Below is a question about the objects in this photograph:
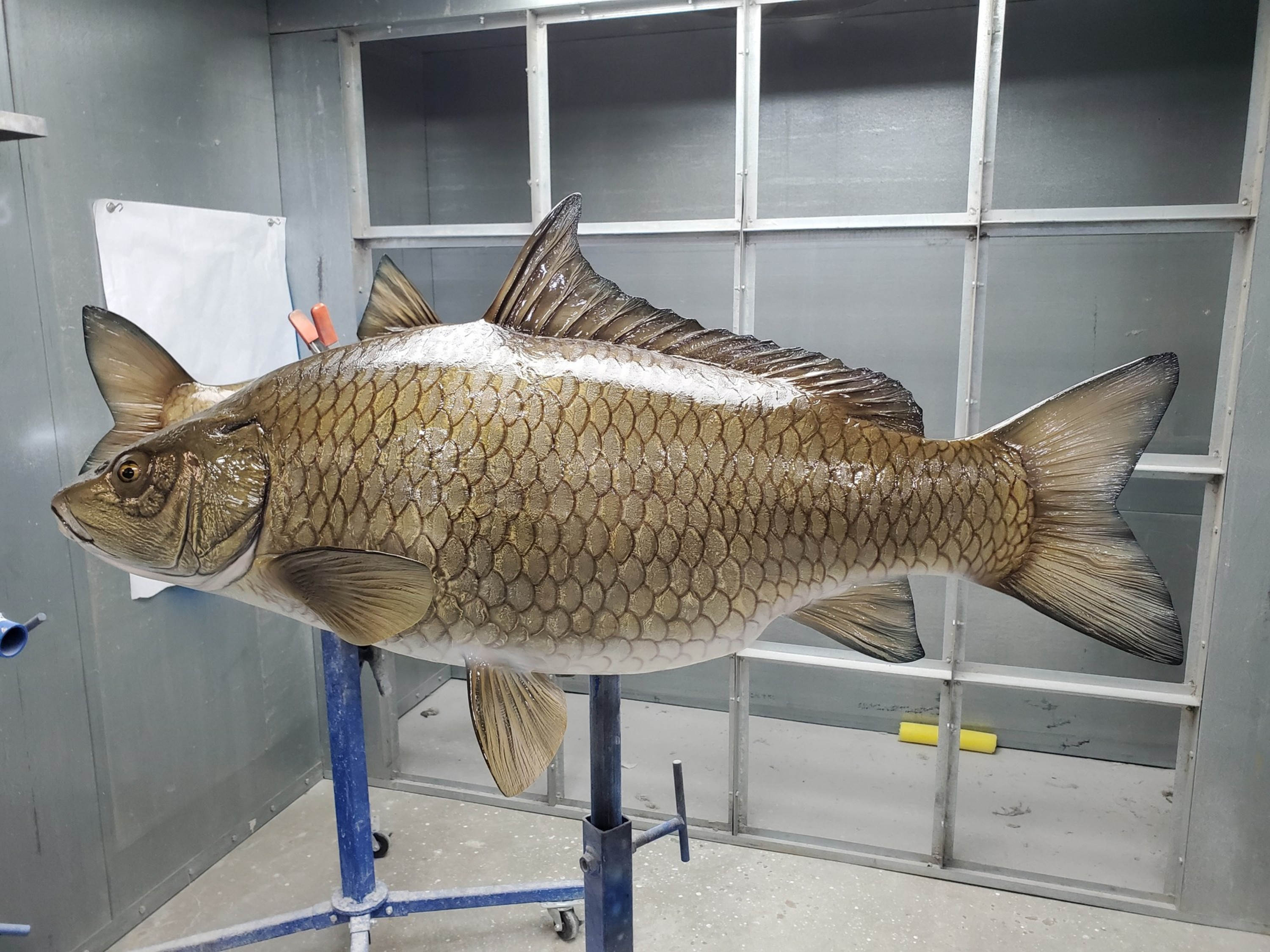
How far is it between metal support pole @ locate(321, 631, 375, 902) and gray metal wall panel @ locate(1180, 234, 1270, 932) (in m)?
2.01

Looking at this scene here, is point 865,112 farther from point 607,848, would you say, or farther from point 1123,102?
point 607,848

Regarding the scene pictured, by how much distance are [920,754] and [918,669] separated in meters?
0.86

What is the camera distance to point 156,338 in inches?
85.6

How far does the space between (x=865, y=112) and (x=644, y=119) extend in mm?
748

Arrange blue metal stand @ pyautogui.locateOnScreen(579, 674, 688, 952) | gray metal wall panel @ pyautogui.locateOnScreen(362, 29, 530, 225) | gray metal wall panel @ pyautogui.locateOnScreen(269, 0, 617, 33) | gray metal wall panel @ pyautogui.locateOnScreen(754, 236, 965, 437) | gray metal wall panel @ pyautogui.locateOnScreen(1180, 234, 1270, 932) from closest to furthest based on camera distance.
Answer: blue metal stand @ pyautogui.locateOnScreen(579, 674, 688, 952)
gray metal wall panel @ pyautogui.locateOnScreen(1180, 234, 1270, 932)
gray metal wall panel @ pyautogui.locateOnScreen(269, 0, 617, 33)
gray metal wall panel @ pyautogui.locateOnScreen(754, 236, 965, 437)
gray metal wall panel @ pyautogui.locateOnScreen(362, 29, 530, 225)

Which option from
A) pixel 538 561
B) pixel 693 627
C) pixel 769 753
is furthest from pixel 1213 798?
pixel 538 561

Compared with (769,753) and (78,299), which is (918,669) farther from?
(78,299)

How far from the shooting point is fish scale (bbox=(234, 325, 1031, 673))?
0.83m

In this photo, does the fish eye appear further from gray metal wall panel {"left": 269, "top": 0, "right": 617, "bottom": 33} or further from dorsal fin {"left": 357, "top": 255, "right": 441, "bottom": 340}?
gray metal wall panel {"left": 269, "top": 0, "right": 617, "bottom": 33}

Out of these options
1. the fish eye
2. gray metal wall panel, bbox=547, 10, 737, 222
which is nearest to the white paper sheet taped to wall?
gray metal wall panel, bbox=547, 10, 737, 222

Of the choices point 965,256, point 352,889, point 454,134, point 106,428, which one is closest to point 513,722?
point 352,889

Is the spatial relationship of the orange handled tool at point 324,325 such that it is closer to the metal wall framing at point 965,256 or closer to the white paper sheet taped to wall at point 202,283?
the white paper sheet taped to wall at point 202,283

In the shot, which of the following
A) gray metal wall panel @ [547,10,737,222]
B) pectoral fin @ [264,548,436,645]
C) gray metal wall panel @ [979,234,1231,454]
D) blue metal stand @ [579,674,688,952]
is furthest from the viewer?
gray metal wall panel @ [547,10,737,222]

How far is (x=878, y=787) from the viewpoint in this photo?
2.87m
